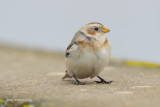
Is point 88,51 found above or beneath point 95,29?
beneath

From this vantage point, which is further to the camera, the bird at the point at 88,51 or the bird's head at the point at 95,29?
the bird's head at the point at 95,29

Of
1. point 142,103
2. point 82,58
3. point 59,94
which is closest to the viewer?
point 142,103

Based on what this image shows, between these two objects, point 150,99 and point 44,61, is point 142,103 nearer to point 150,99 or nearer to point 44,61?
point 150,99

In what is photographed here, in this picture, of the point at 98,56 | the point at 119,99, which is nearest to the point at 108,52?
the point at 98,56

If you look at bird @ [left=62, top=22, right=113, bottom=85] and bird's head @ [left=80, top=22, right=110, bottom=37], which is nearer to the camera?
bird @ [left=62, top=22, right=113, bottom=85]

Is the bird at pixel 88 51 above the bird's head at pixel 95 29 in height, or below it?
below

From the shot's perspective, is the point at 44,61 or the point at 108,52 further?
the point at 44,61

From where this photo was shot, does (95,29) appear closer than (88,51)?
No

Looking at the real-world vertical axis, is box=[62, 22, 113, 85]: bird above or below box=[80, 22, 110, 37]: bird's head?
below
